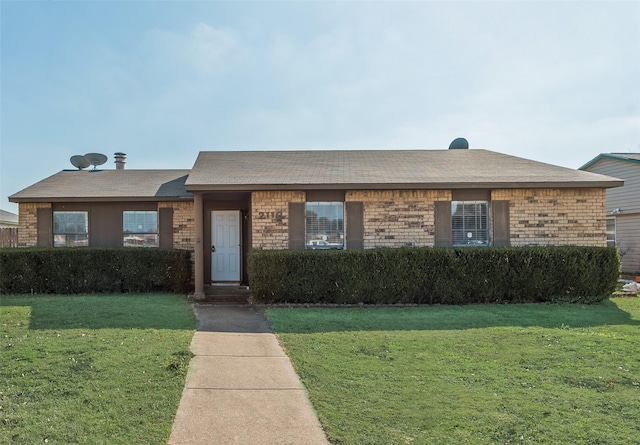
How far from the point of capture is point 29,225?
12.8 meters

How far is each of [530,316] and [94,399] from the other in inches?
289

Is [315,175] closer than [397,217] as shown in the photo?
No

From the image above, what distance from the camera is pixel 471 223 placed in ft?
37.7

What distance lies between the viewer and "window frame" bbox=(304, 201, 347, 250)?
37.2ft

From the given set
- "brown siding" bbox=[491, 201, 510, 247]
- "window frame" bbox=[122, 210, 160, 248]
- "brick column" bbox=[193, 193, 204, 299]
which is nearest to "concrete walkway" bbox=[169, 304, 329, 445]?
"brick column" bbox=[193, 193, 204, 299]

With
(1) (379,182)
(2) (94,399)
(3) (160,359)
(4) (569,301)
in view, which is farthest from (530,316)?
(2) (94,399)

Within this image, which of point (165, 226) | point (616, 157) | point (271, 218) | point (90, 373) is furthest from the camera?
point (616, 157)

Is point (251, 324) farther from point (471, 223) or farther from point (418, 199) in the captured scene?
point (471, 223)

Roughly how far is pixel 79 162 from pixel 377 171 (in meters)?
10.7

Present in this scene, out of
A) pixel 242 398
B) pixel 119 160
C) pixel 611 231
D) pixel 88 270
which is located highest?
pixel 119 160

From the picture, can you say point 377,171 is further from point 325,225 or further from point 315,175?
point 325,225

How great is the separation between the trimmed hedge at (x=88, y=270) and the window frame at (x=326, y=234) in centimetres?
335

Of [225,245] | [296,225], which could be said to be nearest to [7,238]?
[225,245]

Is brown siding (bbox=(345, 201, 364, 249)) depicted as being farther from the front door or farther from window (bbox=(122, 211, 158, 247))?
window (bbox=(122, 211, 158, 247))
